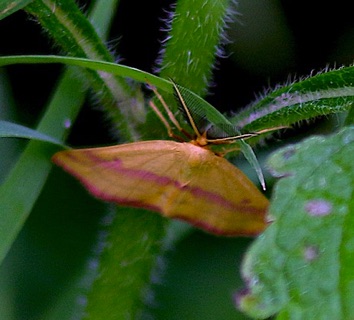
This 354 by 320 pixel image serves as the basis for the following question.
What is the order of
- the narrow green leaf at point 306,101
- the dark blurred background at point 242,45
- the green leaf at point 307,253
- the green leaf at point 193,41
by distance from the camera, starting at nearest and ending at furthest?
the green leaf at point 307,253
the narrow green leaf at point 306,101
the green leaf at point 193,41
the dark blurred background at point 242,45

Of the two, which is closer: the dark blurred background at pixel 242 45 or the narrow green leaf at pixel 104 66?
the narrow green leaf at pixel 104 66

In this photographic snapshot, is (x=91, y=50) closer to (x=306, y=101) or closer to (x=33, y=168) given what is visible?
(x=33, y=168)

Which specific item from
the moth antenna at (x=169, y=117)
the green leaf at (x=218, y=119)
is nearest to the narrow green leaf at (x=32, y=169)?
the moth antenna at (x=169, y=117)

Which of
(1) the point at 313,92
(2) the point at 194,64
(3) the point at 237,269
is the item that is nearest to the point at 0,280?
(3) the point at 237,269

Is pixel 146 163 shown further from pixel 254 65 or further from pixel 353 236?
pixel 254 65

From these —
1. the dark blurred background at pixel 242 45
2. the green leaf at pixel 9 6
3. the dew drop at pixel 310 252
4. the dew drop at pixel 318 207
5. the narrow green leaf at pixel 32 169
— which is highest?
the green leaf at pixel 9 6

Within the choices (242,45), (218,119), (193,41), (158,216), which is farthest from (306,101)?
(242,45)

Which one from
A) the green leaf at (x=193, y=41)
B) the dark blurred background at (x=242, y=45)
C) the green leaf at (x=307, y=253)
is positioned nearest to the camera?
the green leaf at (x=307, y=253)

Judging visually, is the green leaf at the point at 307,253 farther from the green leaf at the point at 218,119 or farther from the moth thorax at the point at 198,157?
the moth thorax at the point at 198,157

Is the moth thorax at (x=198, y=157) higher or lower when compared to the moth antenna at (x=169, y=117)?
lower

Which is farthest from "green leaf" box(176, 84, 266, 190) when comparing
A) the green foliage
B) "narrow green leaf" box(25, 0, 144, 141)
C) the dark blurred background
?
the dark blurred background
